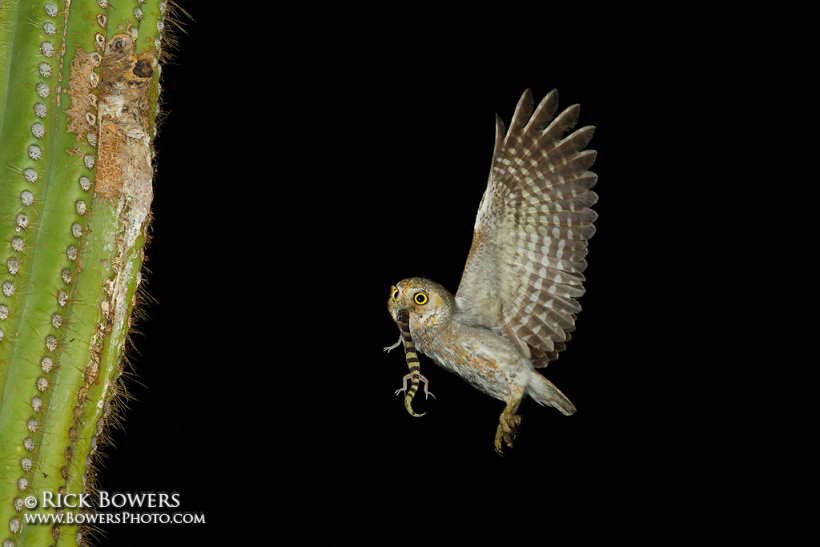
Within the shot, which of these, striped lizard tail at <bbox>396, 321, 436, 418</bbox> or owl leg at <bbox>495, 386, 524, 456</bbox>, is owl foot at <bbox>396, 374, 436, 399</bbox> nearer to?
striped lizard tail at <bbox>396, 321, 436, 418</bbox>

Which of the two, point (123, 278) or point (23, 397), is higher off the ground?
point (123, 278)

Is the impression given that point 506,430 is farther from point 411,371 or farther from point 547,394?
point 411,371

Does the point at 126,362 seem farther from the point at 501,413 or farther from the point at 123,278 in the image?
the point at 501,413

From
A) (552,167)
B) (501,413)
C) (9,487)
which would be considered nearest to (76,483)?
(9,487)

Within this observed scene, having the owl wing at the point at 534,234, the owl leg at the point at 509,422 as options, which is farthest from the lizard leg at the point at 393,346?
the owl leg at the point at 509,422

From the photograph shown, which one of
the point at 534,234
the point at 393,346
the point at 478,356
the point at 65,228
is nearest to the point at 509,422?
the point at 478,356

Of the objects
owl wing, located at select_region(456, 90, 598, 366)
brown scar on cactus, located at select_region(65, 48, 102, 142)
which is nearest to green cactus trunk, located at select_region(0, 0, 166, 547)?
brown scar on cactus, located at select_region(65, 48, 102, 142)

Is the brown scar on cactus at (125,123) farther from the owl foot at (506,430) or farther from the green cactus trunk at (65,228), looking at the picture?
the owl foot at (506,430)

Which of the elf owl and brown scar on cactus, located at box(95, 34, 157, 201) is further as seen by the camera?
the elf owl
